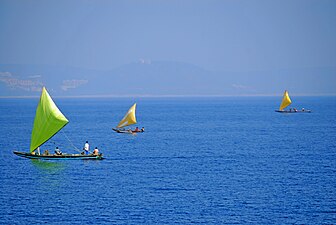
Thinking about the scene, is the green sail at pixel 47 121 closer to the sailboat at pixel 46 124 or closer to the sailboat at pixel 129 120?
the sailboat at pixel 46 124

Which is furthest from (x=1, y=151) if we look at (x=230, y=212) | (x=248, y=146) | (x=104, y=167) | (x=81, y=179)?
(x=230, y=212)

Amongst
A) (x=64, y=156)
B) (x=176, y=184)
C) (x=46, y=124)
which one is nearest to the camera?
(x=176, y=184)

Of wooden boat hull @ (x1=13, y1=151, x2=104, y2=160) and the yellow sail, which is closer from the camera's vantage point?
wooden boat hull @ (x1=13, y1=151, x2=104, y2=160)

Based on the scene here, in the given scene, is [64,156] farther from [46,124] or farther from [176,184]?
[176,184]

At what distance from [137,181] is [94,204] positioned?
Result: 12.0 metres

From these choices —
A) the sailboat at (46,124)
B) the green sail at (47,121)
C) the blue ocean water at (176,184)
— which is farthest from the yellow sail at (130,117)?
the green sail at (47,121)

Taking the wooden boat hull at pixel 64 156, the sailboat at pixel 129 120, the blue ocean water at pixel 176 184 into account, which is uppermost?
the sailboat at pixel 129 120

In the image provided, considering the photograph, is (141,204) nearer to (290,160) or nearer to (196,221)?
(196,221)

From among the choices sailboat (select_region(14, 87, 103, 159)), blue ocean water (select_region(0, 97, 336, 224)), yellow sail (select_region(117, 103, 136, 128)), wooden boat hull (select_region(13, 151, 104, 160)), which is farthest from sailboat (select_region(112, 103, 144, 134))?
sailboat (select_region(14, 87, 103, 159))

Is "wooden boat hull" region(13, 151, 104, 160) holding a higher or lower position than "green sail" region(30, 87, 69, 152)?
lower

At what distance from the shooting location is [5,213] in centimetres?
5897

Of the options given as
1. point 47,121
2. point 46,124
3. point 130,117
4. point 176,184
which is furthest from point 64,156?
point 130,117

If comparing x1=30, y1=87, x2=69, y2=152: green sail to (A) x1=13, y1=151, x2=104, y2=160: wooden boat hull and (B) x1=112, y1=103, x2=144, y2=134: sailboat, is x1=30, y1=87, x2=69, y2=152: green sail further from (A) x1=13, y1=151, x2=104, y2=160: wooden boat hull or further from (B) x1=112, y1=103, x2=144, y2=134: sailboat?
(B) x1=112, y1=103, x2=144, y2=134: sailboat

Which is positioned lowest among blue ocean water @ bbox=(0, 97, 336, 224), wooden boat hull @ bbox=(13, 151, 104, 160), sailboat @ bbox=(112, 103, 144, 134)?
blue ocean water @ bbox=(0, 97, 336, 224)
